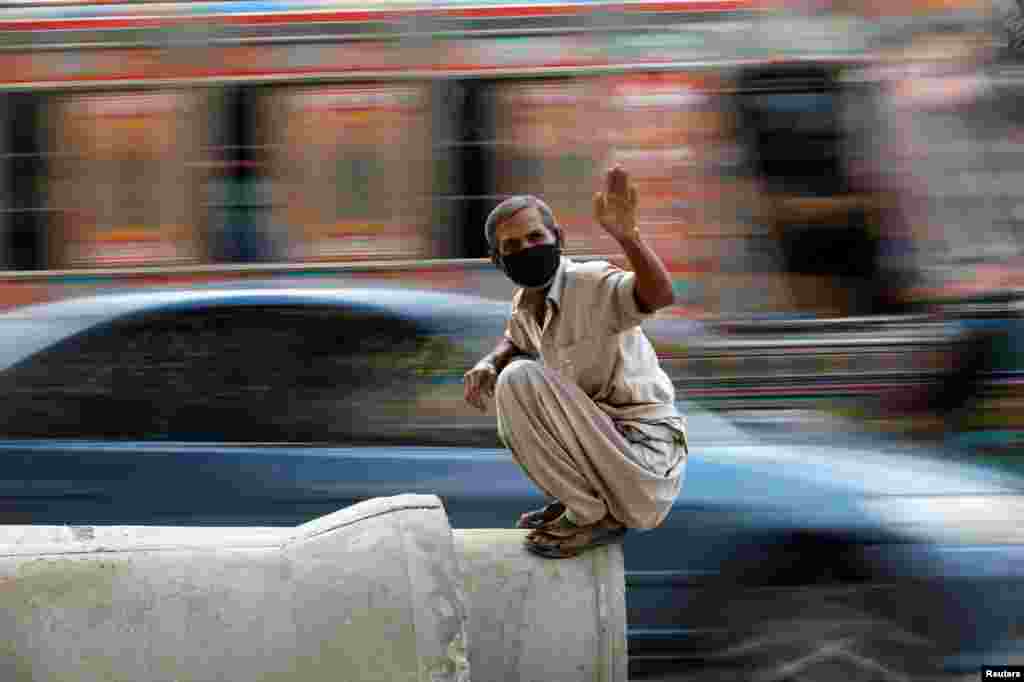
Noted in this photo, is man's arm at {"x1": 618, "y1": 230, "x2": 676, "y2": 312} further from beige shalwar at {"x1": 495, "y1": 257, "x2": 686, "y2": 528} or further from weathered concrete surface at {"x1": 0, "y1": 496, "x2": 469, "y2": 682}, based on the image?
weathered concrete surface at {"x1": 0, "y1": 496, "x2": 469, "y2": 682}

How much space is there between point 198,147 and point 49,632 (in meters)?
3.73

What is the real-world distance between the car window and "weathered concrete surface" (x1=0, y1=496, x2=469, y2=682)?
1.28 metres

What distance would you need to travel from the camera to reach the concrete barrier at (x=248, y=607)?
10.6ft

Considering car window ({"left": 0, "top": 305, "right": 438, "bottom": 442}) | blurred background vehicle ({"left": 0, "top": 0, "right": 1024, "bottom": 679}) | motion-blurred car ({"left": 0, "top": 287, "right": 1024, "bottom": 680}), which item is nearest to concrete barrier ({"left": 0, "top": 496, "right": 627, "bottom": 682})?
motion-blurred car ({"left": 0, "top": 287, "right": 1024, "bottom": 680})

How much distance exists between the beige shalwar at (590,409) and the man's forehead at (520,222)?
0.15 metres

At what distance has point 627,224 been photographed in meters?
3.25

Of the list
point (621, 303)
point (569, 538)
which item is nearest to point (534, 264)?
point (621, 303)

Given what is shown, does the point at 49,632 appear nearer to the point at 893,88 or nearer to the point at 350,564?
the point at 350,564

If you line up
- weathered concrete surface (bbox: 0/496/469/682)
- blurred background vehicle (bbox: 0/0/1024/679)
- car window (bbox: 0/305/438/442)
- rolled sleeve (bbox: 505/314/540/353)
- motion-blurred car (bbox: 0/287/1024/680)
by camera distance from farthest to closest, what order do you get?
1. blurred background vehicle (bbox: 0/0/1024/679)
2. car window (bbox: 0/305/438/442)
3. motion-blurred car (bbox: 0/287/1024/680)
4. rolled sleeve (bbox: 505/314/540/353)
5. weathered concrete surface (bbox: 0/496/469/682)

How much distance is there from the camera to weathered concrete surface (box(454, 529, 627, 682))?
3.50 metres

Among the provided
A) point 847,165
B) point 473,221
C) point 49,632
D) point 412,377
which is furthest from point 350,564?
point 847,165

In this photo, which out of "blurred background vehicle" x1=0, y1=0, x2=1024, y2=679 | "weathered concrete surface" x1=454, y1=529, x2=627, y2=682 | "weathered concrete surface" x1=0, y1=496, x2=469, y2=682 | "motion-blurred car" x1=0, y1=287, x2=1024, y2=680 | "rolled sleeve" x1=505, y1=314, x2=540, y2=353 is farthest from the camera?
"blurred background vehicle" x1=0, y1=0, x2=1024, y2=679

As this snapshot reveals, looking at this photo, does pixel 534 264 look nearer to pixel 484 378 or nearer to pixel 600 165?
pixel 484 378

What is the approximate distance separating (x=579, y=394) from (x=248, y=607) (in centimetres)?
86
